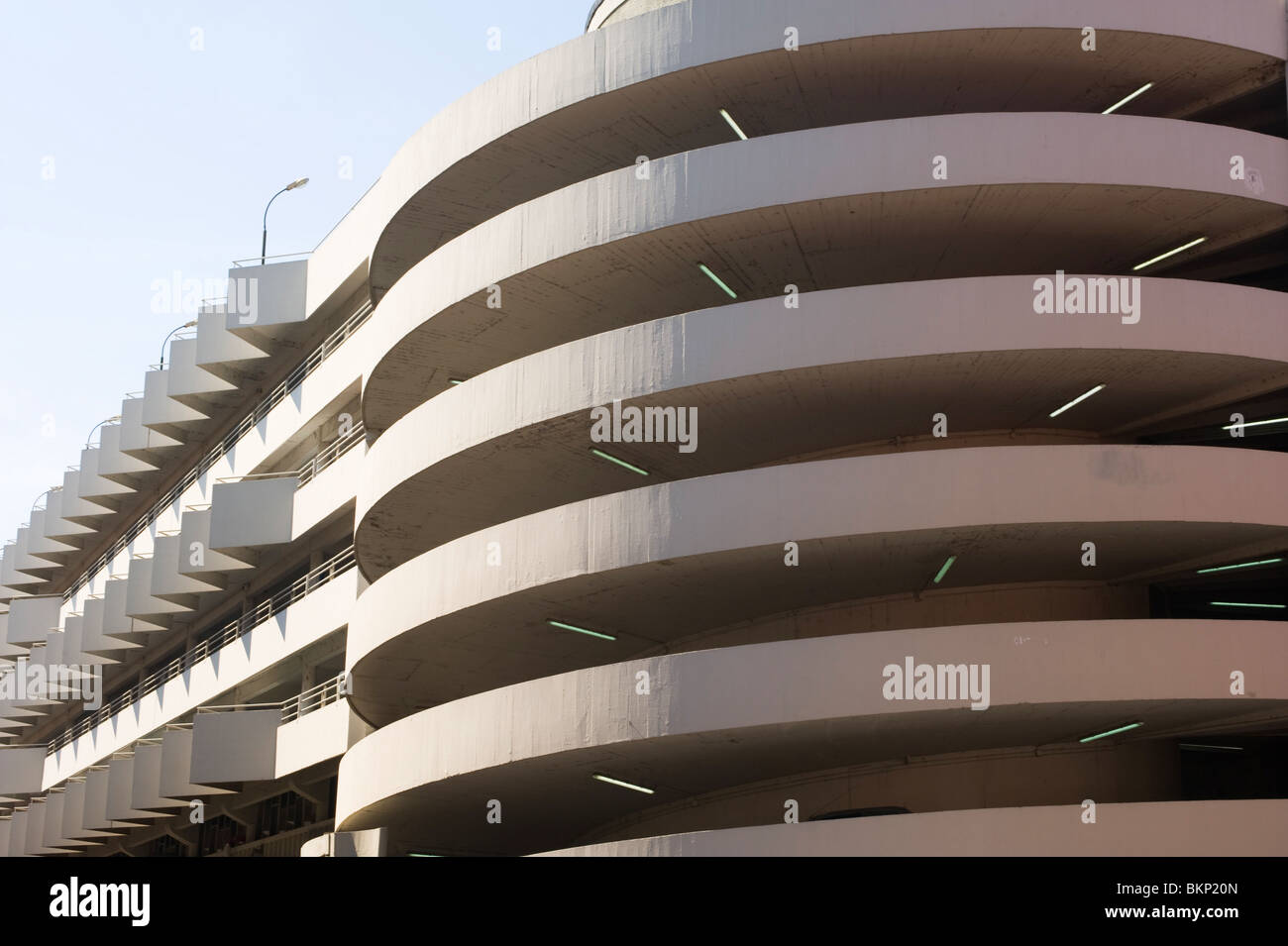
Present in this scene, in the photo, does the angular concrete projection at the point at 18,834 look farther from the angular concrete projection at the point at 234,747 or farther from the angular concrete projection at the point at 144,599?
the angular concrete projection at the point at 234,747

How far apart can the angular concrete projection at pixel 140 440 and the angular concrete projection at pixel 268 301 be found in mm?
7861

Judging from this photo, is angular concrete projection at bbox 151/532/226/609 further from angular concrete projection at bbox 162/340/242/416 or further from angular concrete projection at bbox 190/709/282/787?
angular concrete projection at bbox 190/709/282/787

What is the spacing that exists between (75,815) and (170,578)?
7415 millimetres

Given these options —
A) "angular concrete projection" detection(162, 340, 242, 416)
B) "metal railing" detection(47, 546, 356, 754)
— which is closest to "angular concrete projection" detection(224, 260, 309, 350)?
"angular concrete projection" detection(162, 340, 242, 416)

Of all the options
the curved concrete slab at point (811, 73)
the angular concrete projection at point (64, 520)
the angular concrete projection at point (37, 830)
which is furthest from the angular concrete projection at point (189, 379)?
the angular concrete projection at point (37, 830)

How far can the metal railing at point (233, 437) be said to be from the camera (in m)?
29.7

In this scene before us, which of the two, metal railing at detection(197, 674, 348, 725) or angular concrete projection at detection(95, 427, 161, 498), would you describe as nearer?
metal railing at detection(197, 674, 348, 725)

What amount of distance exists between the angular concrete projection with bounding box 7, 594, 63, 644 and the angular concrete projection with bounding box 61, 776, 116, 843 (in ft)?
29.3

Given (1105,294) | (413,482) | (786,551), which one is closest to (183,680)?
(413,482)

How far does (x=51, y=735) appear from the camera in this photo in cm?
5100

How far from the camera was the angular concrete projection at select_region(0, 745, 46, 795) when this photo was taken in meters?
42.4

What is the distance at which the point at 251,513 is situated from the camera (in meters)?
29.2
